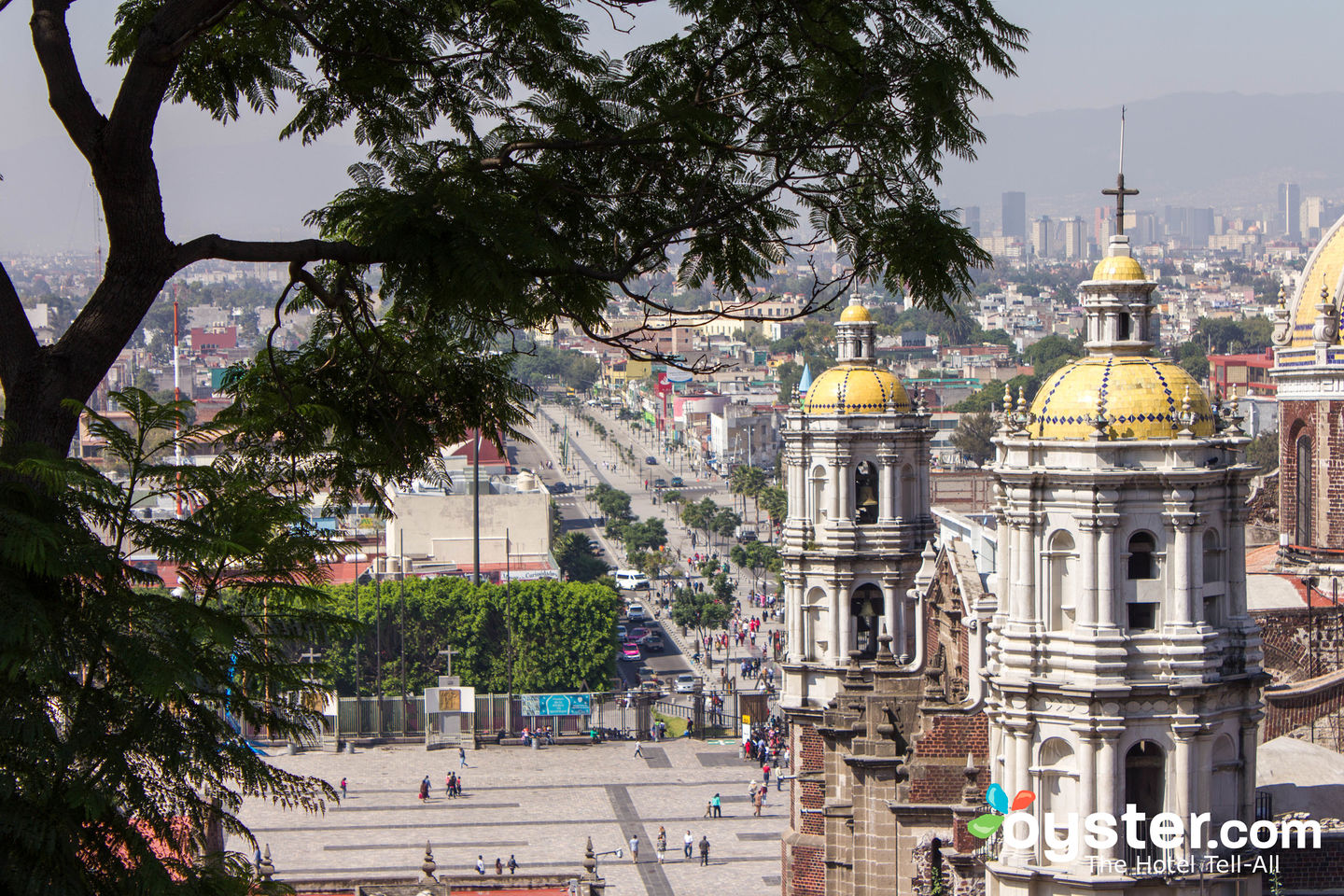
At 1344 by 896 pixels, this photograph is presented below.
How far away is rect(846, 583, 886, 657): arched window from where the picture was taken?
31609 millimetres

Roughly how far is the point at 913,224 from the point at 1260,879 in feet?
37.0

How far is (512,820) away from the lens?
2034 inches

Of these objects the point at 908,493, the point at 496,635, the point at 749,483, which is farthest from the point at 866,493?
the point at 749,483

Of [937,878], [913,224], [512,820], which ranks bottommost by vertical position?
[512,820]

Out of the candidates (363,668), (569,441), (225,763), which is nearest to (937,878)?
(225,763)

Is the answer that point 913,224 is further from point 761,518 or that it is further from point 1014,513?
point 761,518

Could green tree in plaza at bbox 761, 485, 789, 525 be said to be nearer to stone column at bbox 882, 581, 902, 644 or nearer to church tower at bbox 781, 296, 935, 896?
church tower at bbox 781, 296, 935, 896

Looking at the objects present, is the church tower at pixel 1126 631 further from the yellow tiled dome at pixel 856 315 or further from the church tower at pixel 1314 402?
the church tower at pixel 1314 402

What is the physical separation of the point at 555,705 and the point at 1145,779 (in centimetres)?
4833

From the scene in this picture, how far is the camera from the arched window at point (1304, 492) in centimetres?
3488

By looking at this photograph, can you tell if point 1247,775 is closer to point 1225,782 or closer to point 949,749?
point 1225,782

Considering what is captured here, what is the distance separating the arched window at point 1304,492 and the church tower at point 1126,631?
17748mm

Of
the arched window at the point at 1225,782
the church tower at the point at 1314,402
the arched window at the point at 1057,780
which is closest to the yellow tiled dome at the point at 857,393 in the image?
the church tower at the point at 1314,402

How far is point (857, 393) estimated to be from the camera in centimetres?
3195
